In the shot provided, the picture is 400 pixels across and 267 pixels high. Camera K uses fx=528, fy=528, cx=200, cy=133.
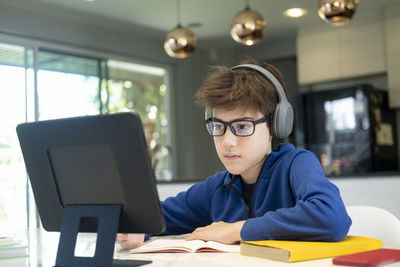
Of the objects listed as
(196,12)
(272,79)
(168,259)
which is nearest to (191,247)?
(168,259)

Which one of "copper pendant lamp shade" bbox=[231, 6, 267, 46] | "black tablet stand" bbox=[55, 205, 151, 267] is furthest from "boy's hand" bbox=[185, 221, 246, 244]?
"copper pendant lamp shade" bbox=[231, 6, 267, 46]

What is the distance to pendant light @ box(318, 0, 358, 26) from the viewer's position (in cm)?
319

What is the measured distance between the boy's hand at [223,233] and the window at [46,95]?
2888 millimetres

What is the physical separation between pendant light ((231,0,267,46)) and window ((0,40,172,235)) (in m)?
1.08

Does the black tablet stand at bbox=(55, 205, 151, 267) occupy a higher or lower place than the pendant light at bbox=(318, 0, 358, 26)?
lower

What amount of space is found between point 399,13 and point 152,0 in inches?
101

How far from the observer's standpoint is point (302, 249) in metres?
1.00

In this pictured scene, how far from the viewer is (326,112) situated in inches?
238

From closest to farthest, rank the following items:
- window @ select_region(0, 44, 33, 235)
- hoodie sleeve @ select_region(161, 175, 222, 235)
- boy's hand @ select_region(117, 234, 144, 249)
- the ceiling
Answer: boy's hand @ select_region(117, 234, 144, 249), hoodie sleeve @ select_region(161, 175, 222, 235), window @ select_region(0, 44, 33, 235), the ceiling

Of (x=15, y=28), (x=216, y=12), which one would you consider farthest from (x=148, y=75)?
(x=15, y=28)

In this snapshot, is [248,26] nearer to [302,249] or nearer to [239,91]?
[239,91]

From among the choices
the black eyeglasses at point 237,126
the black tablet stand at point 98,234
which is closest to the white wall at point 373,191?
the black eyeglasses at point 237,126

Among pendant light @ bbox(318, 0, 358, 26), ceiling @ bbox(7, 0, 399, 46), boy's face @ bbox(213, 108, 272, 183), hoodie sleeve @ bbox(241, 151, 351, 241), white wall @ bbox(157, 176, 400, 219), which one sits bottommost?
white wall @ bbox(157, 176, 400, 219)

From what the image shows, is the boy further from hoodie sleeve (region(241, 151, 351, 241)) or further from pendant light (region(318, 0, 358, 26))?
pendant light (region(318, 0, 358, 26))
